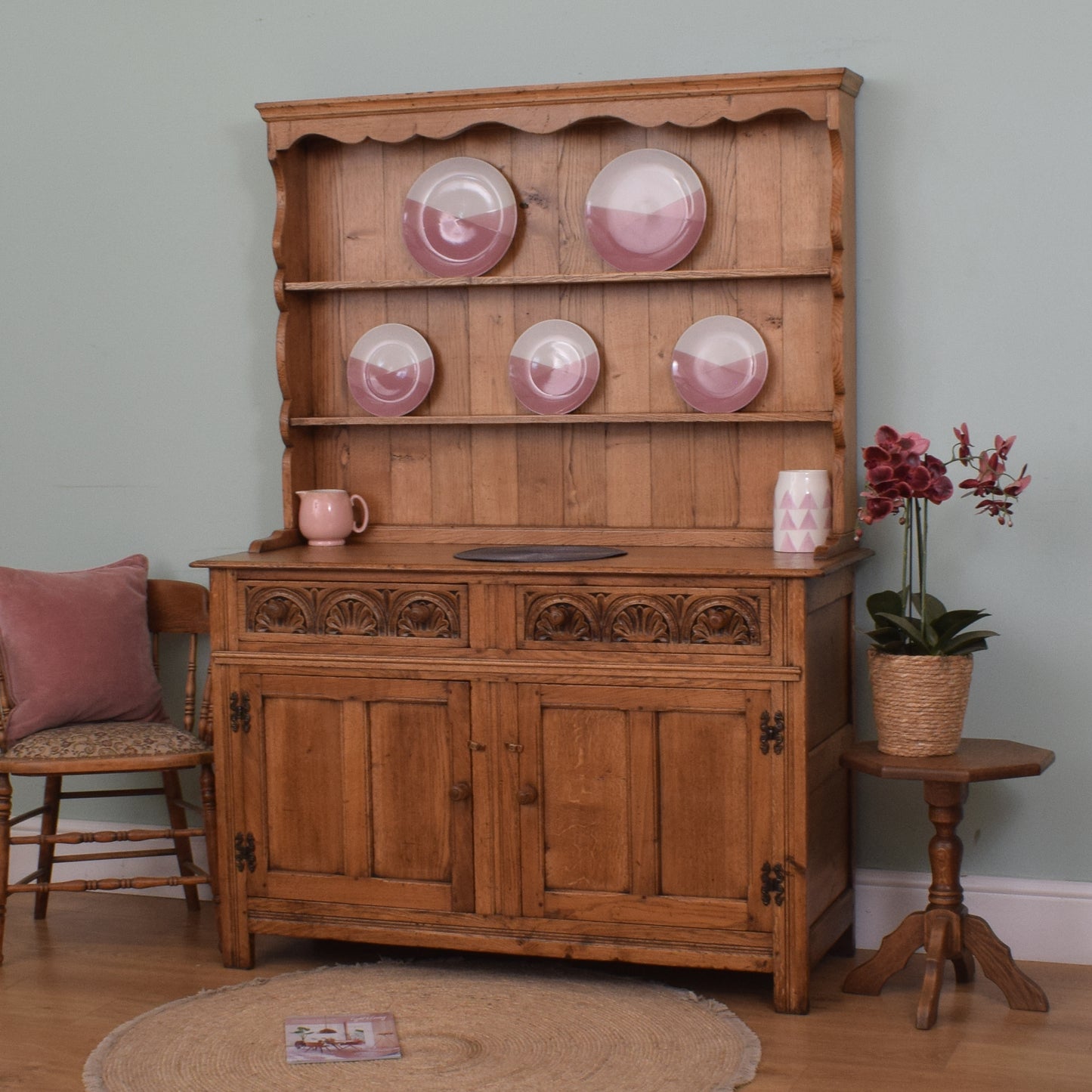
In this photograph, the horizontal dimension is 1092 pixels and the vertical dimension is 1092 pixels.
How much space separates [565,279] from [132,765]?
1.47 m

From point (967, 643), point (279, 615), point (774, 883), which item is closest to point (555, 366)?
point (279, 615)

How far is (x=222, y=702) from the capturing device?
328 centimetres

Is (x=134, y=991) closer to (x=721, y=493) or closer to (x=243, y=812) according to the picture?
(x=243, y=812)

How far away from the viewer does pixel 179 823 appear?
3725 millimetres

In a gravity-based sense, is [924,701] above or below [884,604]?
below

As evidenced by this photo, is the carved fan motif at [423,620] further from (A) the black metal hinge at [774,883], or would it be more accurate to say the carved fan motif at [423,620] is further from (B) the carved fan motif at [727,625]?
(A) the black metal hinge at [774,883]

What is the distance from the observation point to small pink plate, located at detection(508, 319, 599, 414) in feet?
11.4

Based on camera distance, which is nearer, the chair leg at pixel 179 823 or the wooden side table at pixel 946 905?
the wooden side table at pixel 946 905

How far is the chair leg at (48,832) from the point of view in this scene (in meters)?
3.61

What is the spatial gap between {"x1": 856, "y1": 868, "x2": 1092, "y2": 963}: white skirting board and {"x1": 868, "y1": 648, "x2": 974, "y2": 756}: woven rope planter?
53 cm

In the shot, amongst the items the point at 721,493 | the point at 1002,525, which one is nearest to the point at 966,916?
the point at 1002,525

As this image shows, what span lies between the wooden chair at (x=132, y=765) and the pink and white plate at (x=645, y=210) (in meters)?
1.34

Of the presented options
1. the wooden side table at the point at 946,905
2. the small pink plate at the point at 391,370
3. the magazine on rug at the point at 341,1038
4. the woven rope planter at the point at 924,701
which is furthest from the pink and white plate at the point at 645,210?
the magazine on rug at the point at 341,1038

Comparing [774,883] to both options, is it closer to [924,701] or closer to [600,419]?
[924,701]
